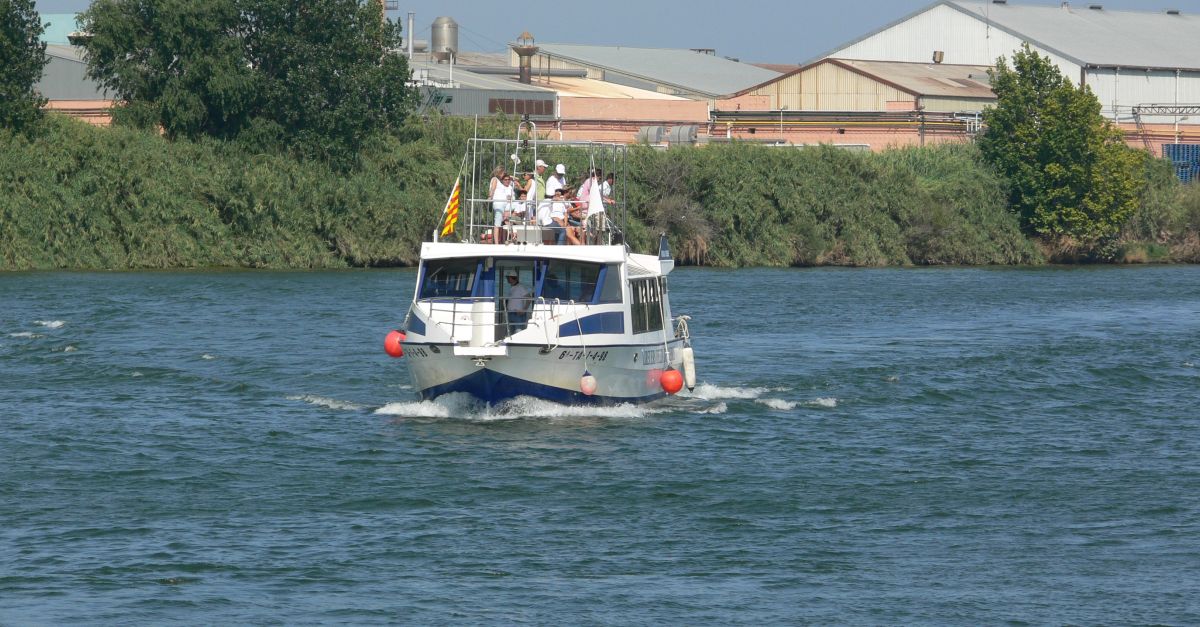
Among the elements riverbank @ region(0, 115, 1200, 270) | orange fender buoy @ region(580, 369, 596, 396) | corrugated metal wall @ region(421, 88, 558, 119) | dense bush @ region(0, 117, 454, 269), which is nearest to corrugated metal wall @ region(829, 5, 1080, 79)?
riverbank @ region(0, 115, 1200, 270)

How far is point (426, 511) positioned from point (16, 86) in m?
51.7

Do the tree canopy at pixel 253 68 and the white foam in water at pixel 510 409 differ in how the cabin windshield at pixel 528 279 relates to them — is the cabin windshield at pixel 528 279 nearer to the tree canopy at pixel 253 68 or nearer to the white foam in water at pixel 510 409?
the white foam in water at pixel 510 409

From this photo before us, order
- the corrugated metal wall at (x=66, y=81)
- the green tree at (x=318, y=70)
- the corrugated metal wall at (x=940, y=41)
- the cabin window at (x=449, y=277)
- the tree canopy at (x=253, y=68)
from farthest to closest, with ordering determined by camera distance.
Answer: the corrugated metal wall at (x=940, y=41)
the corrugated metal wall at (x=66, y=81)
the green tree at (x=318, y=70)
the tree canopy at (x=253, y=68)
the cabin window at (x=449, y=277)

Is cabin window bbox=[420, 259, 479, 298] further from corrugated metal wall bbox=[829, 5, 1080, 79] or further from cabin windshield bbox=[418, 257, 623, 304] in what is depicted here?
corrugated metal wall bbox=[829, 5, 1080, 79]

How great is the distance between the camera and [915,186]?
87.2 m

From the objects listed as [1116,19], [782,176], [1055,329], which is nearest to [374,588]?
[1055,329]

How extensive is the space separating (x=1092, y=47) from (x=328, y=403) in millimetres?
90996

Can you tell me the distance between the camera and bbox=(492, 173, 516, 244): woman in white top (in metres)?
31.9

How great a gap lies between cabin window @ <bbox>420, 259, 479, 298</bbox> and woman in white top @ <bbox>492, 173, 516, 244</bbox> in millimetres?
1256

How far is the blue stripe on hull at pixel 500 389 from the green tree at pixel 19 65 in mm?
44790

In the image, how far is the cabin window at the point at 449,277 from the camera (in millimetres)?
30781

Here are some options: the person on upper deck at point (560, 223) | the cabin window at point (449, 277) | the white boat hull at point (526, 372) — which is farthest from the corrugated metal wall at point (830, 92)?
the cabin window at point (449, 277)

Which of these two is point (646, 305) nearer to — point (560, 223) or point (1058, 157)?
point (560, 223)

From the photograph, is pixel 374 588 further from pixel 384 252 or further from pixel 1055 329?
pixel 384 252
